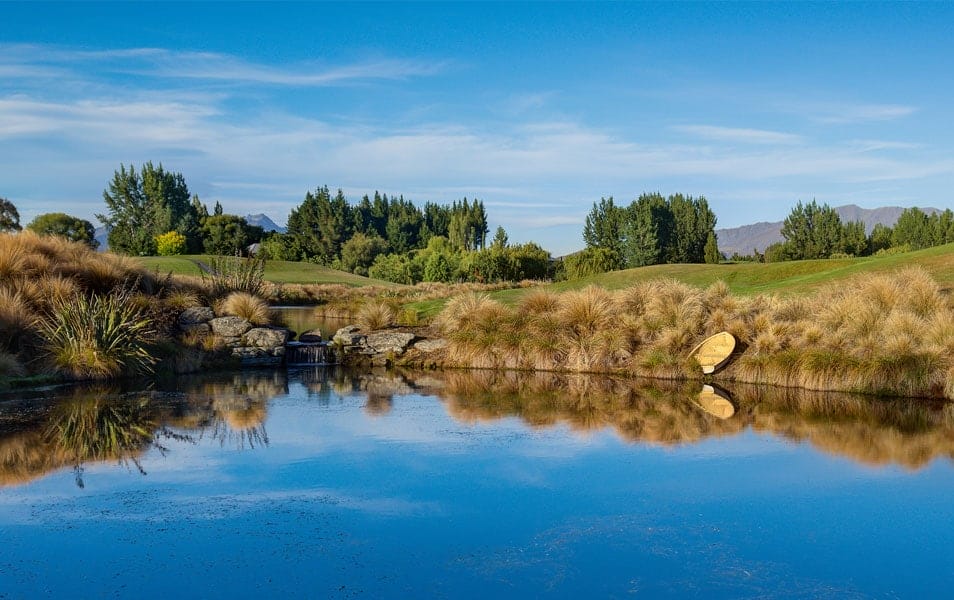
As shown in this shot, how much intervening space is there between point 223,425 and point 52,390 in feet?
15.3

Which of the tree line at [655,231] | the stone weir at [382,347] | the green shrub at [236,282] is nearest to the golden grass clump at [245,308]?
the green shrub at [236,282]

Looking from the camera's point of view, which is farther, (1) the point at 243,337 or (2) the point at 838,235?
(2) the point at 838,235

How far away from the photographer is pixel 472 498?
360 inches

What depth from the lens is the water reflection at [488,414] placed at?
11328 millimetres

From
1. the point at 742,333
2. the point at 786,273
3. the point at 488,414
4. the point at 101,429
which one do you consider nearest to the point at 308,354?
the point at 488,414

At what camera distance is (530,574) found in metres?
6.96

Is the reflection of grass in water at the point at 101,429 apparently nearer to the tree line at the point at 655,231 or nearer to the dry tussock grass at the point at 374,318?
the dry tussock grass at the point at 374,318

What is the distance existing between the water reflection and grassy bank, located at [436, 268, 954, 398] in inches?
25.6

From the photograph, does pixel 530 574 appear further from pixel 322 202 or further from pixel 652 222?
pixel 322 202

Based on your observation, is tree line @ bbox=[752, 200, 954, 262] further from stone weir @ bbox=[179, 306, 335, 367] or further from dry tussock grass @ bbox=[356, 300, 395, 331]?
stone weir @ bbox=[179, 306, 335, 367]

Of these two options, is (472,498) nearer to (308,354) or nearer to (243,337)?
(243,337)

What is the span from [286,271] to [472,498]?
69.3 m

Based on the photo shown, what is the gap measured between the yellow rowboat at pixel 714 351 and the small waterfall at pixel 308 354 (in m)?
9.50

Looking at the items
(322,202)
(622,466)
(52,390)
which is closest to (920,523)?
(622,466)
